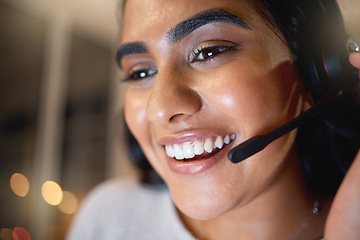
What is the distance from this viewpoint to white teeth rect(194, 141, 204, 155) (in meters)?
0.66

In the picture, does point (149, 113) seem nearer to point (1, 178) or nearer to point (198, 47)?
point (198, 47)

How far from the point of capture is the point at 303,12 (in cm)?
68

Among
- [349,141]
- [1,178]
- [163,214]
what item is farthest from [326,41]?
[1,178]

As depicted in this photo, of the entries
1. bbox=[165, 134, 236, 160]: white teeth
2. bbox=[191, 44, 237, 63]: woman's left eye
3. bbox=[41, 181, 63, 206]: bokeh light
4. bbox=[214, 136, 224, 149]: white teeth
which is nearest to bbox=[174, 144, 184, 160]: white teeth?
bbox=[165, 134, 236, 160]: white teeth

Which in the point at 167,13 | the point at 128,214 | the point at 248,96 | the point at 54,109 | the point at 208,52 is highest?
the point at 54,109

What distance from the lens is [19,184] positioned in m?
2.27

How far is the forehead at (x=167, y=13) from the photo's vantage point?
0.61 meters

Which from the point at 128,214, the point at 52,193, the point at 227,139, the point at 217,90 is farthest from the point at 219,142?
the point at 52,193

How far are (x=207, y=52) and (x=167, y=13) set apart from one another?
4.9 inches

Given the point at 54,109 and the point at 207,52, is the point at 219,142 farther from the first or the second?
the point at 54,109

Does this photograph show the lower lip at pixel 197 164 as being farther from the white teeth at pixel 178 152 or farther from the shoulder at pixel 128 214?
the shoulder at pixel 128 214

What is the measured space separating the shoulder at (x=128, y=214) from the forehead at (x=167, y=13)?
0.60m

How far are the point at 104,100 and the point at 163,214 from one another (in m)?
2.35

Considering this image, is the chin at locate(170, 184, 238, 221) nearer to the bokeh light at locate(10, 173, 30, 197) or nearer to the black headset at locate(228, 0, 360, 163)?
the black headset at locate(228, 0, 360, 163)
